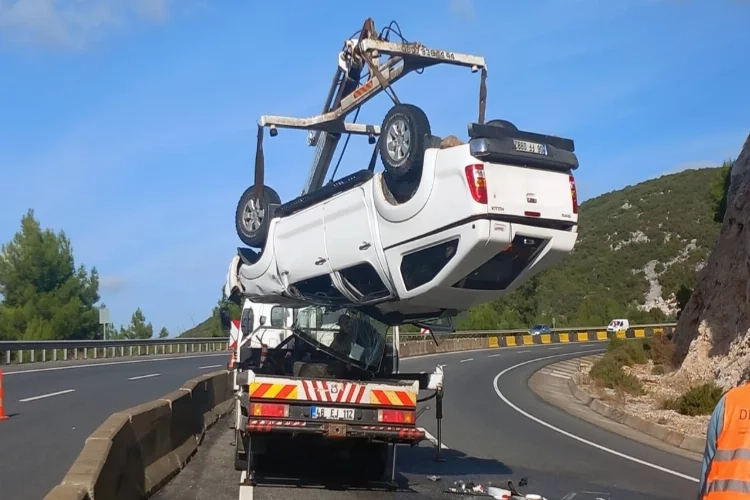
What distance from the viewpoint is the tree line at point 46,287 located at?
55375mm

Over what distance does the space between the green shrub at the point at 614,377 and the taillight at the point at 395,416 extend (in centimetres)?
1608

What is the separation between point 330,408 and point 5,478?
3.64m

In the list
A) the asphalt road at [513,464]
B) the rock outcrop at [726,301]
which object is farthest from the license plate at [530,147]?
the rock outcrop at [726,301]

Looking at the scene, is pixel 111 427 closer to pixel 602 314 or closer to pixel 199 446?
pixel 199 446

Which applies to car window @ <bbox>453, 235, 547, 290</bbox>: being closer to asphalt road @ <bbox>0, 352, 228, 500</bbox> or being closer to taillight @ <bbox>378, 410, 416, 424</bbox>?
taillight @ <bbox>378, 410, 416, 424</bbox>

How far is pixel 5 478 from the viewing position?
10.8 m

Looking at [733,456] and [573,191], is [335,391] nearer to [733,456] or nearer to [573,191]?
[573,191]

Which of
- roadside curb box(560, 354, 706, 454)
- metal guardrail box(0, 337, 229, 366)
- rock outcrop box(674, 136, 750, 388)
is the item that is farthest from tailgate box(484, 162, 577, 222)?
metal guardrail box(0, 337, 229, 366)

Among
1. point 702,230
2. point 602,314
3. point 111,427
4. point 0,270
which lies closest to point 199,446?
point 111,427

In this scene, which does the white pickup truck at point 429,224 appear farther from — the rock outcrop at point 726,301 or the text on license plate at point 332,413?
the rock outcrop at point 726,301

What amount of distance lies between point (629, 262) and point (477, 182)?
3994 inches

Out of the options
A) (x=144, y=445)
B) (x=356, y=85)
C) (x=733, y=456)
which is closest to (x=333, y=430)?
(x=144, y=445)

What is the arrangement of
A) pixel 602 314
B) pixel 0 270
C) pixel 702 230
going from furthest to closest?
pixel 702 230
pixel 602 314
pixel 0 270

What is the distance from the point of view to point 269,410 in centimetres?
1061
